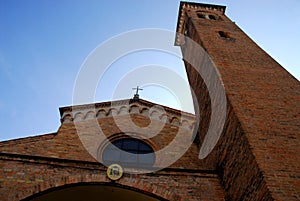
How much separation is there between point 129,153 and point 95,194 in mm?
2430

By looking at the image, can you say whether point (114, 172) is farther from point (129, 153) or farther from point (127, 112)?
point (127, 112)

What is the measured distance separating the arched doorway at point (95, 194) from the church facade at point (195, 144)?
0.08 ft

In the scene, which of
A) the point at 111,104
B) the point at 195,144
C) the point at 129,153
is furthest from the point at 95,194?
the point at 111,104

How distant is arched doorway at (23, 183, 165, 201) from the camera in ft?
22.7

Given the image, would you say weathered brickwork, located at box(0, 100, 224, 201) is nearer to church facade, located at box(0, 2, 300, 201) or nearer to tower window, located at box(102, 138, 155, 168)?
church facade, located at box(0, 2, 300, 201)

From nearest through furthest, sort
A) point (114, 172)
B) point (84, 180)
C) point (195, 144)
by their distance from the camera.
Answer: point (84, 180) → point (114, 172) → point (195, 144)

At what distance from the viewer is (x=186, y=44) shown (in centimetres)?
1424

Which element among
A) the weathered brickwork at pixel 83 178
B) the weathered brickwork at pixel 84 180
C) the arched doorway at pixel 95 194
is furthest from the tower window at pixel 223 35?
the arched doorway at pixel 95 194

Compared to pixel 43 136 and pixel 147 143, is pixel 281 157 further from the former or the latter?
pixel 43 136

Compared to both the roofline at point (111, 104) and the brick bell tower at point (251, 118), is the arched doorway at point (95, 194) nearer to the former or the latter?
the brick bell tower at point (251, 118)

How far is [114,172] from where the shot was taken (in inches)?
271

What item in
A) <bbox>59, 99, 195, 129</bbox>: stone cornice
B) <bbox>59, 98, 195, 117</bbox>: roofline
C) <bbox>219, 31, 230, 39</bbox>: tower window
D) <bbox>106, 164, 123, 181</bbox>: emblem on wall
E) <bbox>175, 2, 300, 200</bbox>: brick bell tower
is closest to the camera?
<bbox>175, 2, 300, 200</bbox>: brick bell tower

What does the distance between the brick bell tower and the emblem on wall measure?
2398mm

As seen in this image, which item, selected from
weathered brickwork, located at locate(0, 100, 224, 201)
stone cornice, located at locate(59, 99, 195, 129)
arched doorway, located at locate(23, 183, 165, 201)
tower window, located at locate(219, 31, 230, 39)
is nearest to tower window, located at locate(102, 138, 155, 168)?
stone cornice, located at locate(59, 99, 195, 129)
